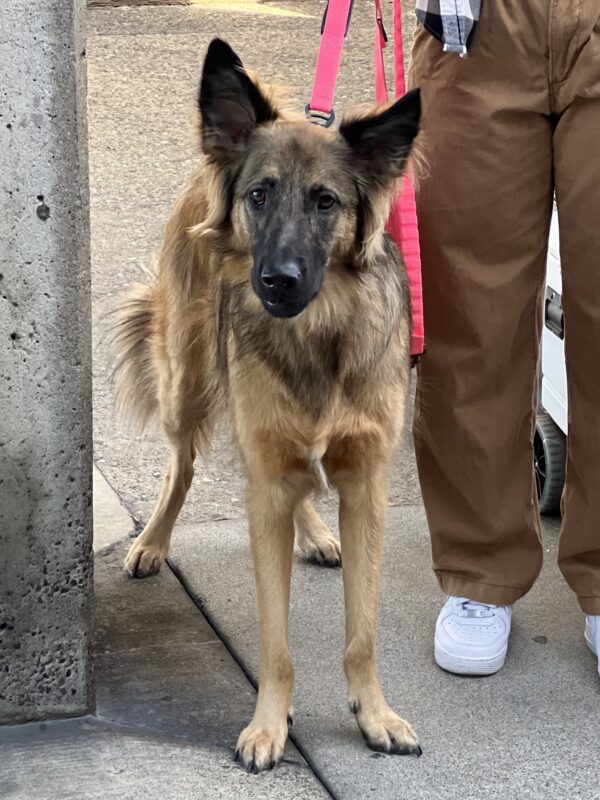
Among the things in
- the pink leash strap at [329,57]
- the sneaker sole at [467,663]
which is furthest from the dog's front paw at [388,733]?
the pink leash strap at [329,57]

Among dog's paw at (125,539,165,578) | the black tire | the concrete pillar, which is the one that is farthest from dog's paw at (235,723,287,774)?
the black tire

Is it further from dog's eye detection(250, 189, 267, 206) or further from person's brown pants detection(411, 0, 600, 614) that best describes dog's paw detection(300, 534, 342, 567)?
dog's eye detection(250, 189, 267, 206)

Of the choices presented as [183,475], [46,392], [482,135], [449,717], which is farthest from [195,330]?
[449,717]

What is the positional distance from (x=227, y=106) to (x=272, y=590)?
1167mm

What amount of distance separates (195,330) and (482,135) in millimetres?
1005

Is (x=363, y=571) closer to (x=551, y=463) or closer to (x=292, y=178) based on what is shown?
(x=292, y=178)

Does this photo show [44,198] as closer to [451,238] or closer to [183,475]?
[451,238]

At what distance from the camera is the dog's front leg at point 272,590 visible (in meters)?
3.06

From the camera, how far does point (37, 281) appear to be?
282cm

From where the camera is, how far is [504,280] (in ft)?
10.6

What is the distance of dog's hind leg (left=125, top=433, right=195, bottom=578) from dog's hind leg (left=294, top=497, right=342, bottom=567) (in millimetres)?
370

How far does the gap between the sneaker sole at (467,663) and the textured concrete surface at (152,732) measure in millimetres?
537

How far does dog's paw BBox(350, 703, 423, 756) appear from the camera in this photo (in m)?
3.04

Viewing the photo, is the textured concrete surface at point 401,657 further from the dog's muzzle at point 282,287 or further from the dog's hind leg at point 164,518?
the dog's muzzle at point 282,287
